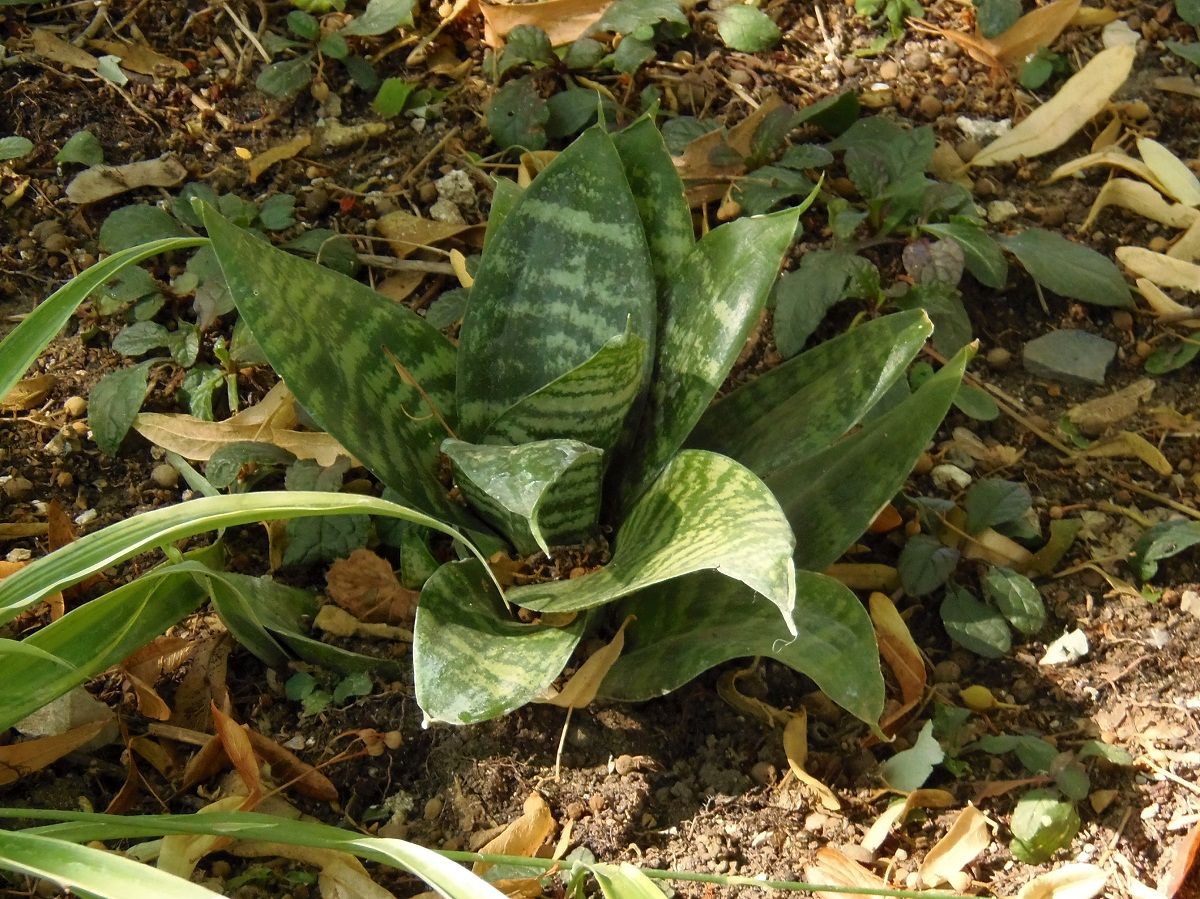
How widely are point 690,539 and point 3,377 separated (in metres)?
0.58

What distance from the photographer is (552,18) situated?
1.73 meters

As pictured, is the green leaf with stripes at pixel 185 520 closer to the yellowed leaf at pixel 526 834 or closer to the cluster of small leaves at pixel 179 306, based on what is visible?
the yellowed leaf at pixel 526 834

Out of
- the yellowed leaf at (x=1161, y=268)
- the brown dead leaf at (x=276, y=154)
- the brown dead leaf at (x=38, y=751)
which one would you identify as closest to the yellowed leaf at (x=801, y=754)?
the brown dead leaf at (x=38, y=751)

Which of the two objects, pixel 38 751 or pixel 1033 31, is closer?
pixel 38 751

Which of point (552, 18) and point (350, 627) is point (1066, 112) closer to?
point (552, 18)

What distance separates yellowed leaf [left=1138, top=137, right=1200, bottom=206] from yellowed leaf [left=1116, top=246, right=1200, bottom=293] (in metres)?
0.10

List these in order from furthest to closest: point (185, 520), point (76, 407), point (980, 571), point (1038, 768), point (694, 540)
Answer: point (76, 407), point (980, 571), point (1038, 768), point (694, 540), point (185, 520)

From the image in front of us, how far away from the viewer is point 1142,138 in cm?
167

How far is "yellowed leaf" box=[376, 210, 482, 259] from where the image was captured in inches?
61.6

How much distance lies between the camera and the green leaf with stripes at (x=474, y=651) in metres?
0.94

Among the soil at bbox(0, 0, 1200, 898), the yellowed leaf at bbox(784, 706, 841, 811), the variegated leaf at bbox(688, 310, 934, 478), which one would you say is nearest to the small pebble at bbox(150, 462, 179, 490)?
the soil at bbox(0, 0, 1200, 898)

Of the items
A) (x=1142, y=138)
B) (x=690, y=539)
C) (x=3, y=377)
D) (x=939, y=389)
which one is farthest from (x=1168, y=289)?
(x=3, y=377)

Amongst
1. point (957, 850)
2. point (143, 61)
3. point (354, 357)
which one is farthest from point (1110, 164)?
point (143, 61)

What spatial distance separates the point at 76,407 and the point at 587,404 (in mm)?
708
